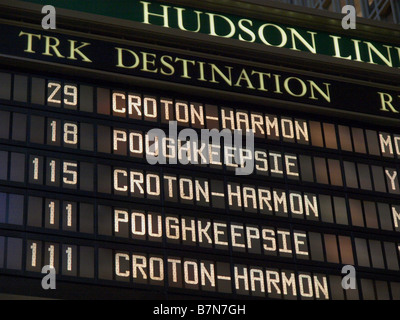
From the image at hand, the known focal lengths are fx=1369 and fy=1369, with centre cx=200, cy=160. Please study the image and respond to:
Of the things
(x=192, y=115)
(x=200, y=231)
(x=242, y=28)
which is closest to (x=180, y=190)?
(x=200, y=231)

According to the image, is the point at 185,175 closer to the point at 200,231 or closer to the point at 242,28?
the point at 200,231

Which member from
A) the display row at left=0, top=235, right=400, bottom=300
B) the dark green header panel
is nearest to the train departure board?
the display row at left=0, top=235, right=400, bottom=300

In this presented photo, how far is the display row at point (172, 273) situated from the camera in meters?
31.7

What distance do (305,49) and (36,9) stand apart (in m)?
7.94

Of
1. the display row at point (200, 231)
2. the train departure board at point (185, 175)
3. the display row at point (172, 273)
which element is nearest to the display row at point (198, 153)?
the train departure board at point (185, 175)

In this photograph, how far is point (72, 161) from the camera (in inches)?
1316

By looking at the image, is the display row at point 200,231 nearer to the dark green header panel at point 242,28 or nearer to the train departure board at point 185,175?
the train departure board at point 185,175

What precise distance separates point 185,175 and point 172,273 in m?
2.84

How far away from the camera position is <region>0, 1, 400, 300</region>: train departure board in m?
32.5

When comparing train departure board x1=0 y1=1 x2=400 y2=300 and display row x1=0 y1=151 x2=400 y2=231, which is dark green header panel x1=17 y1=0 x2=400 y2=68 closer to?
train departure board x1=0 y1=1 x2=400 y2=300

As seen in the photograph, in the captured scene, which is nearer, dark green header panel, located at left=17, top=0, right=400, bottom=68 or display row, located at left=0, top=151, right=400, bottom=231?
display row, located at left=0, top=151, right=400, bottom=231

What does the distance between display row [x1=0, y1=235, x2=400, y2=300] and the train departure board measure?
34 mm
